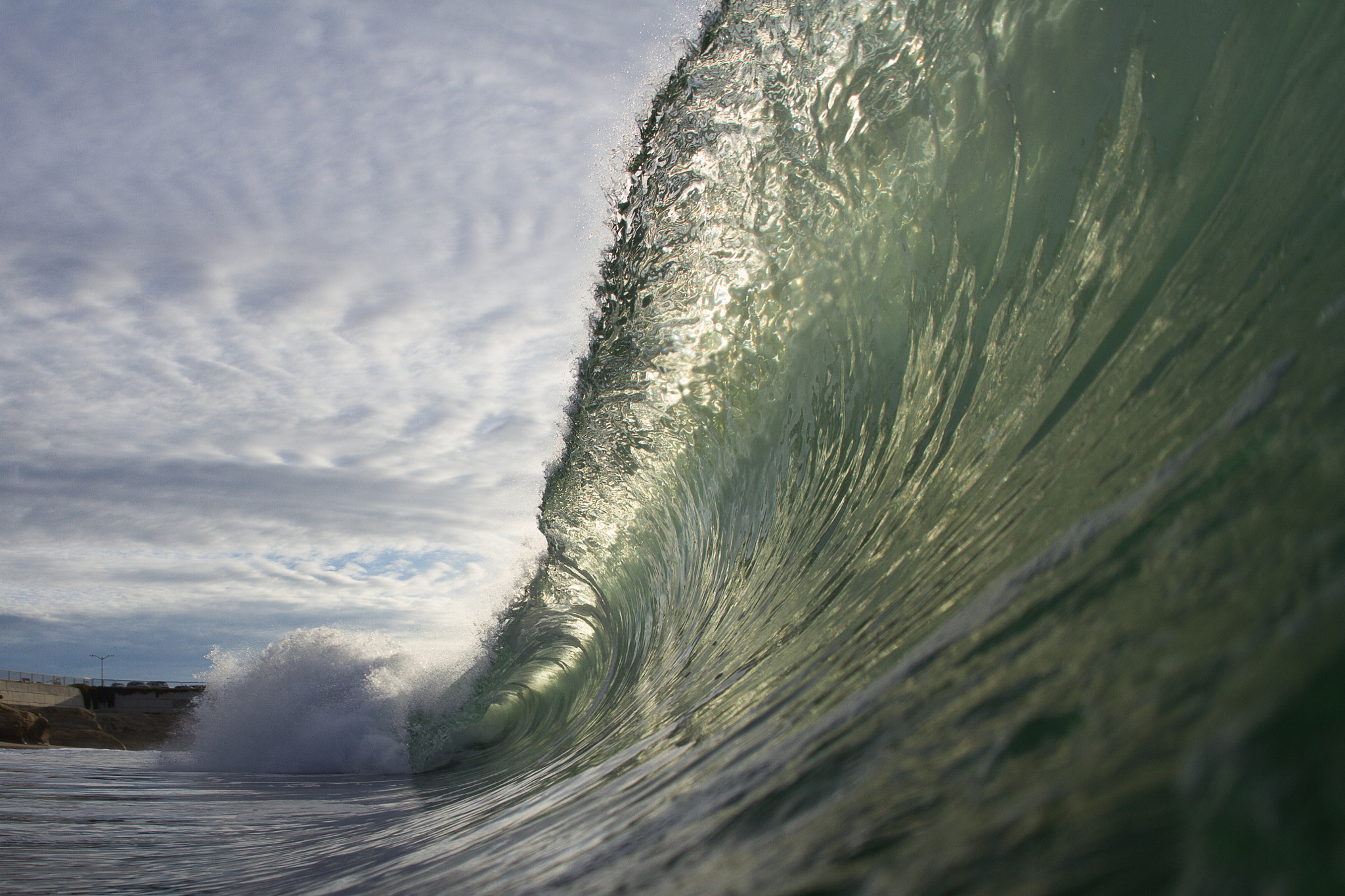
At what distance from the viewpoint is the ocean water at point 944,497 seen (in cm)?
72

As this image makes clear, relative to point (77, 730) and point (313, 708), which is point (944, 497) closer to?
point (313, 708)

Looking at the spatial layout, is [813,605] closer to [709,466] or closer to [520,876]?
[520,876]

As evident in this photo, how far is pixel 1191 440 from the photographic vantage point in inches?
50.1

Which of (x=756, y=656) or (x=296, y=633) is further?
(x=296, y=633)

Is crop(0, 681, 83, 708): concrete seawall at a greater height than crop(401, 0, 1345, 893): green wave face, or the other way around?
crop(0, 681, 83, 708): concrete seawall

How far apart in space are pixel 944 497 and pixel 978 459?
15 cm

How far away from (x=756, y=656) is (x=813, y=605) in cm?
27

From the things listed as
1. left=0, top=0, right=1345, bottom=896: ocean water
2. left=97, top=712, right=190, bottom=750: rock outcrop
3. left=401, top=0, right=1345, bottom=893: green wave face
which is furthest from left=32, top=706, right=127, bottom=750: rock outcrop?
left=401, top=0, right=1345, bottom=893: green wave face

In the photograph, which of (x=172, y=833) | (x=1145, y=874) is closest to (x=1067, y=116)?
(x=1145, y=874)

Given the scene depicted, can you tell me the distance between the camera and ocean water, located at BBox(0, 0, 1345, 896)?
2.35 ft

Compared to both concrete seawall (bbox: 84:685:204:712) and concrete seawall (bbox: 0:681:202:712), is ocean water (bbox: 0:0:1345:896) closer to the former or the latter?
concrete seawall (bbox: 0:681:202:712)

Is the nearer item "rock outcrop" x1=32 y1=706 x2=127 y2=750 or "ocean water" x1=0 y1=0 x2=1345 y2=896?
"ocean water" x1=0 y1=0 x2=1345 y2=896

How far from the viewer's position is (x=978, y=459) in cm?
243

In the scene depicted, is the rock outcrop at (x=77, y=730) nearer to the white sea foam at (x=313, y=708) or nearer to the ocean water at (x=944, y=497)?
the white sea foam at (x=313, y=708)
